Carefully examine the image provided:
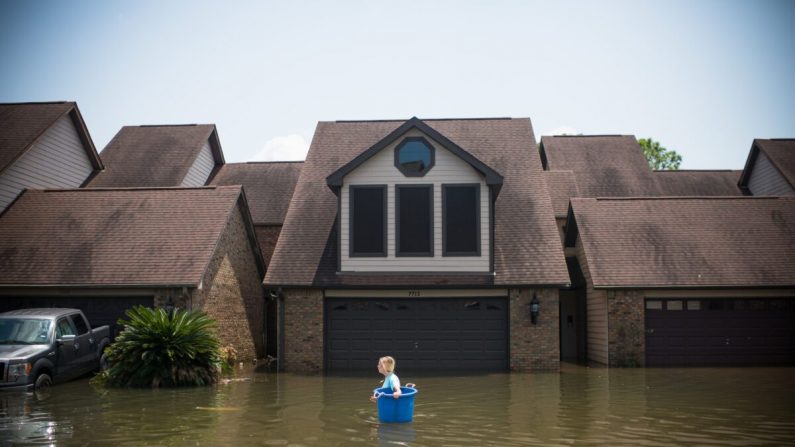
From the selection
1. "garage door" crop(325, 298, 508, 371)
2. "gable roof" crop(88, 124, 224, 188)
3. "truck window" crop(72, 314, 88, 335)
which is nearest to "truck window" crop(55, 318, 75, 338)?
"truck window" crop(72, 314, 88, 335)

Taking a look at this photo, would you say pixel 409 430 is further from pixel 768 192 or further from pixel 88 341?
pixel 768 192

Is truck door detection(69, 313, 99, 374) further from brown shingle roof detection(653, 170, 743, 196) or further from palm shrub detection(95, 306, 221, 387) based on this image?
brown shingle roof detection(653, 170, 743, 196)

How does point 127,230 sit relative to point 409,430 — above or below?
above

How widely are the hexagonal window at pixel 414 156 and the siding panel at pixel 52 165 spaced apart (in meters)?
13.6

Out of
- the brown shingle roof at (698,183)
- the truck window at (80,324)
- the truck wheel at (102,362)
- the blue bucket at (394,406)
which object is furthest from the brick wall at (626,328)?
the truck window at (80,324)

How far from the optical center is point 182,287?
859 inches

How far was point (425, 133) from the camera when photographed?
75.9 ft

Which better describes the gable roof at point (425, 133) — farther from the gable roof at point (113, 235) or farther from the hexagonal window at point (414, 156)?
the gable roof at point (113, 235)

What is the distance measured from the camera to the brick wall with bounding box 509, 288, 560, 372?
22.4 metres

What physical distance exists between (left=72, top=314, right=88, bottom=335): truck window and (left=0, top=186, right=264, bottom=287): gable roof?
222 centimetres

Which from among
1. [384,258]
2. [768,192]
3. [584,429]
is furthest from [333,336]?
[768,192]

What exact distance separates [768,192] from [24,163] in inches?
1153

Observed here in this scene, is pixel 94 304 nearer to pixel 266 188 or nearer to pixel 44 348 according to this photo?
pixel 44 348

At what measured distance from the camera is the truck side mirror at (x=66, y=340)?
59.0 ft
